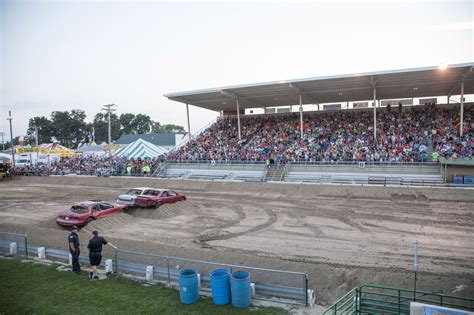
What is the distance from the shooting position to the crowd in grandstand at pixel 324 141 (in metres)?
29.4

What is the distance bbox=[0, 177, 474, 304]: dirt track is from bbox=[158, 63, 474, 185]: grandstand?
4366 millimetres

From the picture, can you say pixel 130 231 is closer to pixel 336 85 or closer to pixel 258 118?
pixel 336 85

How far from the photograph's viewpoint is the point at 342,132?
115ft

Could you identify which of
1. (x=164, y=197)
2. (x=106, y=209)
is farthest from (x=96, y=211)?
(x=164, y=197)

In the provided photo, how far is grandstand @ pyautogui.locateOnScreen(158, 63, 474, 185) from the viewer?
93.2 feet

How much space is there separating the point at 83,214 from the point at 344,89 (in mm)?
27564

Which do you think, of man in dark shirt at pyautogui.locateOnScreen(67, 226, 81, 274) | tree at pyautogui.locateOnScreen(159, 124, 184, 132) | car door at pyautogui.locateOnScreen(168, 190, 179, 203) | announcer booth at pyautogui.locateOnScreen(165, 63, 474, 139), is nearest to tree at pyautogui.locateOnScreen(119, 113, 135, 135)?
tree at pyautogui.locateOnScreen(159, 124, 184, 132)

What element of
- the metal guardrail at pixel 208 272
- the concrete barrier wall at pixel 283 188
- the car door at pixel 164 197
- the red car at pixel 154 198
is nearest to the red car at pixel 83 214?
the red car at pixel 154 198

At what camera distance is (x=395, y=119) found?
34.8 m

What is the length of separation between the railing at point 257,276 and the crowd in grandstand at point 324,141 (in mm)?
21662

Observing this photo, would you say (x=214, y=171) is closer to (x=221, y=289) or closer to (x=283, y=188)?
(x=283, y=188)

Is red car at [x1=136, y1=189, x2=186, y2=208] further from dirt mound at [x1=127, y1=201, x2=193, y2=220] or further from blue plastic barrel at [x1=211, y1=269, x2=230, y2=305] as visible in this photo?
blue plastic barrel at [x1=211, y1=269, x2=230, y2=305]

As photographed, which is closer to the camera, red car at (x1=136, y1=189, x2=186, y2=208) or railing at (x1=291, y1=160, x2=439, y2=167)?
red car at (x1=136, y1=189, x2=186, y2=208)

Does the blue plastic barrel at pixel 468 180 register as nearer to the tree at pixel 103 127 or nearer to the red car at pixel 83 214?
the red car at pixel 83 214
